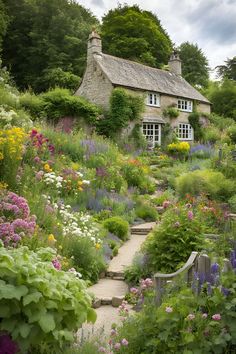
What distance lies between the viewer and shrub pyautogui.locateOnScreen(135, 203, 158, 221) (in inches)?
417

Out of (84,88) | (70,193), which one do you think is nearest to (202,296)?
(70,193)

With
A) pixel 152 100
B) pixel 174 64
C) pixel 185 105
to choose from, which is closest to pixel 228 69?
pixel 174 64

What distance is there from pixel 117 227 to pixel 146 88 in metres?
15.8

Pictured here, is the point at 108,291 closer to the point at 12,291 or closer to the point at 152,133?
the point at 12,291

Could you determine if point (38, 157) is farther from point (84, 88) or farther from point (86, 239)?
point (84, 88)

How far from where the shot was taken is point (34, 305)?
2.91 meters

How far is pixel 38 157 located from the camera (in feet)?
30.7

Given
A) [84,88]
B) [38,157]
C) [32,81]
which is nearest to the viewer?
[38,157]

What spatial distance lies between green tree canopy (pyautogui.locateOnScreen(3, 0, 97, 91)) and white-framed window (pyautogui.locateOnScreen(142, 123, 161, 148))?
11008mm

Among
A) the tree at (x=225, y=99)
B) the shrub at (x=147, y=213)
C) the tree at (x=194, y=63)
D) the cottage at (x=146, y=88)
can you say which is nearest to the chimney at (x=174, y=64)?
the cottage at (x=146, y=88)

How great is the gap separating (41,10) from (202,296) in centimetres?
3502

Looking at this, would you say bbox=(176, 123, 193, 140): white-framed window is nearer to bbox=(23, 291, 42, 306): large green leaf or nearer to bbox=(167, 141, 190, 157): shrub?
bbox=(167, 141, 190, 157): shrub

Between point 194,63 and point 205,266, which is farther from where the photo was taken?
point 194,63

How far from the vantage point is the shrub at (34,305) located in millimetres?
2822
